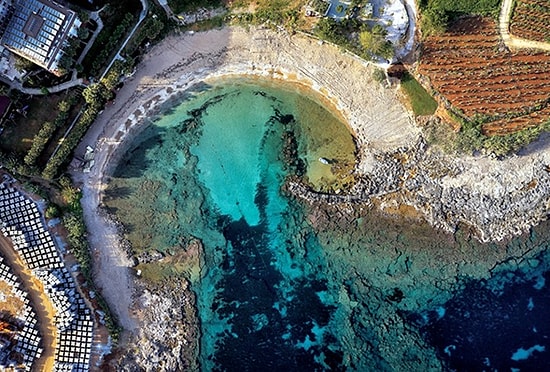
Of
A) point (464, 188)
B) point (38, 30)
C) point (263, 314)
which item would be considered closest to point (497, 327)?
point (464, 188)

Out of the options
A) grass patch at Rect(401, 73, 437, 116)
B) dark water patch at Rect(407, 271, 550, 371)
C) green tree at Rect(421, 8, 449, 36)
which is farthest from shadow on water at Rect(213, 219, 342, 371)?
green tree at Rect(421, 8, 449, 36)

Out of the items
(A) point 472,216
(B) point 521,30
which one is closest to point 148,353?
(A) point 472,216

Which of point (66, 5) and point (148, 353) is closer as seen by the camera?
point (66, 5)

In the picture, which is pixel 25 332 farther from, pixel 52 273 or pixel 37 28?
pixel 37 28

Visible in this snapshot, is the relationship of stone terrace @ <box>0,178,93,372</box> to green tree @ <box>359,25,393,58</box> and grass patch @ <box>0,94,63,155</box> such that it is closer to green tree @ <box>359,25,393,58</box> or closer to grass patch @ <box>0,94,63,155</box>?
grass patch @ <box>0,94,63,155</box>

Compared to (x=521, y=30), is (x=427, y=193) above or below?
below

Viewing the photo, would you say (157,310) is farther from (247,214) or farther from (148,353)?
(247,214)
